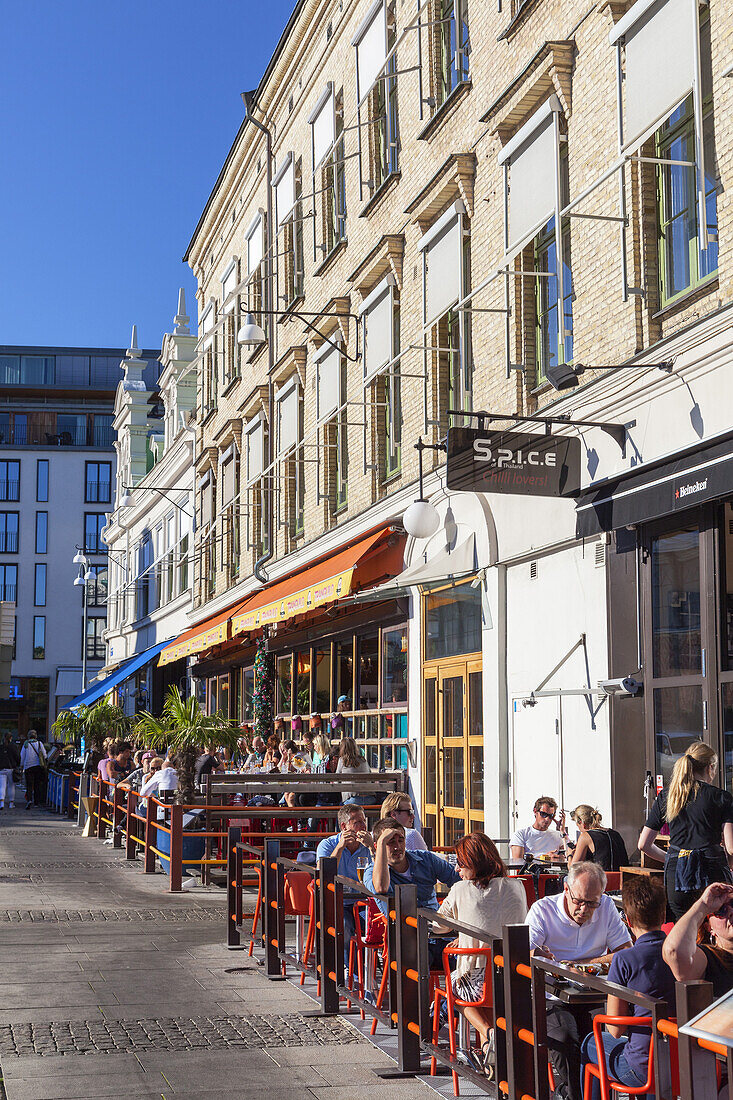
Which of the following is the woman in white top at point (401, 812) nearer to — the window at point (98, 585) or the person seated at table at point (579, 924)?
the person seated at table at point (579, 924)

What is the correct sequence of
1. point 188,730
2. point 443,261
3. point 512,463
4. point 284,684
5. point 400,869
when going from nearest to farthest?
1. point 400,869
2. point 512,463
3. point 443,261
4. point 188,730
5. point 284,684

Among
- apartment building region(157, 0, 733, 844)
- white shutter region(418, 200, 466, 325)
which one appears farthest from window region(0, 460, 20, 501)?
white shutter region(418, 200, 466, 325)

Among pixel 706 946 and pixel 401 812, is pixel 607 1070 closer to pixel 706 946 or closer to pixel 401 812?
pixel 706 946

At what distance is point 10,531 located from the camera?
74750mm

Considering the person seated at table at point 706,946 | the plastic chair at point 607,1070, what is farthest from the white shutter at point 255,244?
the plastic chair at point 607,1070

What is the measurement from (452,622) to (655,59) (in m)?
7.76

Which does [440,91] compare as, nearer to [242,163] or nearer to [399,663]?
[399,663]

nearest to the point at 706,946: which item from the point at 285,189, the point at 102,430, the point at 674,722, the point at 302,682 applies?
the point at 674,722

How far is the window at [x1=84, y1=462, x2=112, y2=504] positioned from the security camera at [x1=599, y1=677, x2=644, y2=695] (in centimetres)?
6613

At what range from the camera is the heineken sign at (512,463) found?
1212 cm

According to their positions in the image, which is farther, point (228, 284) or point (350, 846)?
point (228, 284)

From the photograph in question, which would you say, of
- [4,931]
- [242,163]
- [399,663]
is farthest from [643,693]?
[242,163]

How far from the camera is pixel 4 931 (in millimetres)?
11914

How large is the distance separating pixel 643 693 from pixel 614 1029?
6842 millimetres
